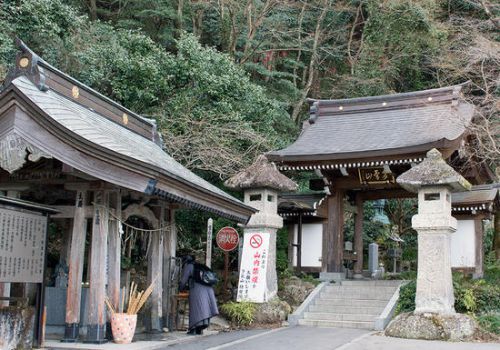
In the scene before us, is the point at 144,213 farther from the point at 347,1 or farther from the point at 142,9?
the point at 347,1

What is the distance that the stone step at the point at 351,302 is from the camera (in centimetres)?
1566

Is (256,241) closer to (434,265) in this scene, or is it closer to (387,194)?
(434,265)

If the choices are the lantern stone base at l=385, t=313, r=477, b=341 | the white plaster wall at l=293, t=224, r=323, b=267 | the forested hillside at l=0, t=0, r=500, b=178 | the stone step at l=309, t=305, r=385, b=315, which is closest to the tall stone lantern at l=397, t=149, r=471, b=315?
the lantern stone base at l=385, t=313, r=477, b=341

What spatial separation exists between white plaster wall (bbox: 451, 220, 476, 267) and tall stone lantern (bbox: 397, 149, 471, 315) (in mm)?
4422

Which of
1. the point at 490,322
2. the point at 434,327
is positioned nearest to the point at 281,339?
the point at 434,327

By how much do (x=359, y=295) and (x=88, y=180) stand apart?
8.99 meters

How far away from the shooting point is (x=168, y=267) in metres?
12.9

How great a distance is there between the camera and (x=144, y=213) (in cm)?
1205

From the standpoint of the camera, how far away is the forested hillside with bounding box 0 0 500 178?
18.7 m

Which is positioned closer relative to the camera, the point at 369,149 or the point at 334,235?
the point at 369,149

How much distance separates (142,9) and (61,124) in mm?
20631

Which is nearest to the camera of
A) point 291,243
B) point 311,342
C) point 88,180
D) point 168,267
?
point 88,180

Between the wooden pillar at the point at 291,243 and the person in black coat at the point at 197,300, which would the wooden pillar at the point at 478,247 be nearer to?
the wooden pillar at the point at 291,243

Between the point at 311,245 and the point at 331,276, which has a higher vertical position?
the point at 311,245
